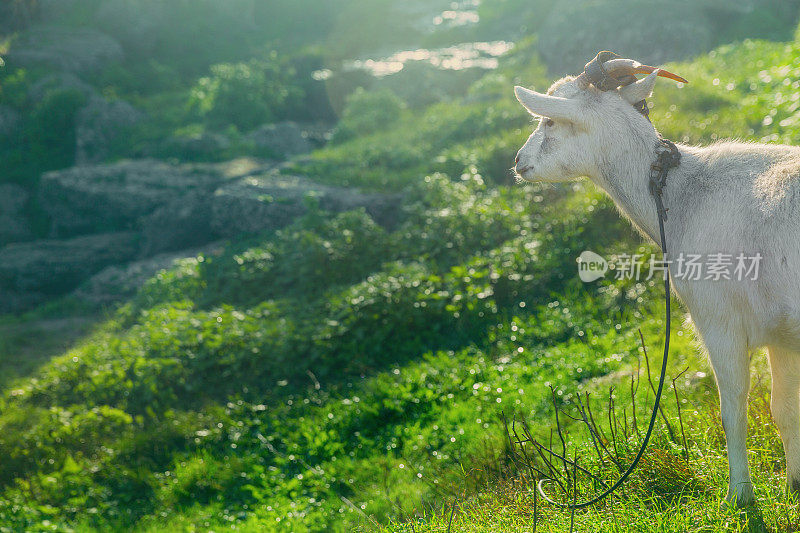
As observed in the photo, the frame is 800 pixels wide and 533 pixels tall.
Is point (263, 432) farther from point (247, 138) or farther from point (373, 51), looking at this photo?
point (373, 51)

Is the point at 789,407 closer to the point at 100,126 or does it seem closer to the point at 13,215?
the point at 13,215

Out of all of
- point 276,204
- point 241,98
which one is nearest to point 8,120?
point 241,98

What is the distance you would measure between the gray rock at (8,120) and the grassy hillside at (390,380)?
32.3 ft

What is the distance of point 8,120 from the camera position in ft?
62.2

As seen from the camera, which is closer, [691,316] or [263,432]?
[691,316]

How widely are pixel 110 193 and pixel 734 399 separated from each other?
46.1 ft

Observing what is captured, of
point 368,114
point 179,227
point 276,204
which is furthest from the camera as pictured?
point 368,114

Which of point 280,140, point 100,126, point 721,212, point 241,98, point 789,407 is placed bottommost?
point 280,140

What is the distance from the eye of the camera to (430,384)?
682 centimetres

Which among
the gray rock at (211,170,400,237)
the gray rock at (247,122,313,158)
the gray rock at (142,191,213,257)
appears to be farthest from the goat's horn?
the gray rock at (247,122,313,158)

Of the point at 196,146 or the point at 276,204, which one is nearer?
the point at 276,204

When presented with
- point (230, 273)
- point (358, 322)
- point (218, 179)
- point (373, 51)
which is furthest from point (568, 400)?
point (373, 51)

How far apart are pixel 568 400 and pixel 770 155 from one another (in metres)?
3.07

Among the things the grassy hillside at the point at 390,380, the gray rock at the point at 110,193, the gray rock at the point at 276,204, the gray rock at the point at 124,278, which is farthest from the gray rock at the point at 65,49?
the grassy hillside at the point at 390,380
